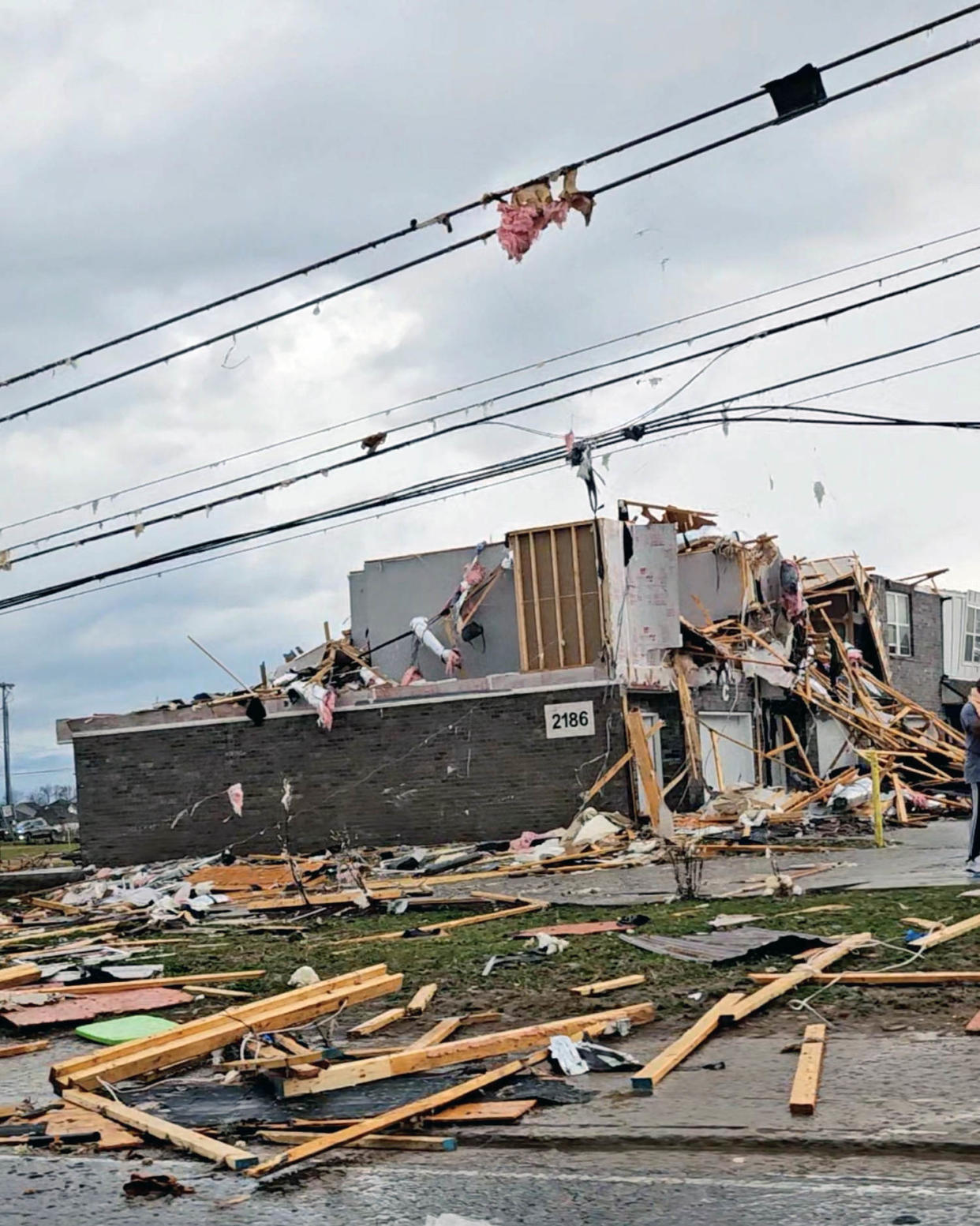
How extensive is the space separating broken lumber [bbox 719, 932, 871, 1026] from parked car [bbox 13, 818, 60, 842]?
55.9m

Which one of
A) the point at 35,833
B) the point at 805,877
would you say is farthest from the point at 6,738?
the point at 805,877

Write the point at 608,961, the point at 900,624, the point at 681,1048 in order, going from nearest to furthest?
the point at 681,1048 → the point at 608,961 → the point at 900,624

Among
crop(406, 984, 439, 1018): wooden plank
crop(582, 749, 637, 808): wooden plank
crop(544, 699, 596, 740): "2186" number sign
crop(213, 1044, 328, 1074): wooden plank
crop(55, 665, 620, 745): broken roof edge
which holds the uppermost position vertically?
crop(55, 665, 620, 745): broken roof edge

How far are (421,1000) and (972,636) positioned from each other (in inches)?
1699

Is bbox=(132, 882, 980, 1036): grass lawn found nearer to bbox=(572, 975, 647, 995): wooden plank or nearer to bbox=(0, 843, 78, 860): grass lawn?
bbox=(572, 975, 647, 995): wooden plank

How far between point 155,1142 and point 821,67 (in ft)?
25.0

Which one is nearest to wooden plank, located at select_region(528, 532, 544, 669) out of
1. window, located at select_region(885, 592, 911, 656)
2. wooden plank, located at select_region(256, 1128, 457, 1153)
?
window, located at select_region(885, 592, 911, 656)

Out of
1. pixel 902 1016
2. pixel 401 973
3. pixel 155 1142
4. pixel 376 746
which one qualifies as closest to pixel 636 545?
pixel 376 746

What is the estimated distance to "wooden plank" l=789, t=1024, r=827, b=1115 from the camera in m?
6.03

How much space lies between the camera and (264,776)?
27922mm

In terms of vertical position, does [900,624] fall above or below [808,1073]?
above

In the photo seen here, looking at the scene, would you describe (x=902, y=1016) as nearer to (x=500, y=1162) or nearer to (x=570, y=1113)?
(x=570, y=1113)

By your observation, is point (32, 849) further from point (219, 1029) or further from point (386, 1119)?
point (386, 1119)

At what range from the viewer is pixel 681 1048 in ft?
23.8
